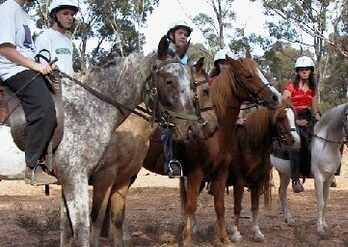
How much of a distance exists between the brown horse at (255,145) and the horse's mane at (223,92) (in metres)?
1.00

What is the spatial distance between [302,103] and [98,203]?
16.9 ft

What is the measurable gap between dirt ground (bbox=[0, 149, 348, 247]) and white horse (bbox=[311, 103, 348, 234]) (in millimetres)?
646

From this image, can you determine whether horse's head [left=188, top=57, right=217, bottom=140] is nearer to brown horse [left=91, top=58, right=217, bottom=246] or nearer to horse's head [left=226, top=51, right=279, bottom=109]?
brown horse [left=91, top=58, right=217, bottom=246]

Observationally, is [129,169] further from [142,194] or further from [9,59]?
[142,194]

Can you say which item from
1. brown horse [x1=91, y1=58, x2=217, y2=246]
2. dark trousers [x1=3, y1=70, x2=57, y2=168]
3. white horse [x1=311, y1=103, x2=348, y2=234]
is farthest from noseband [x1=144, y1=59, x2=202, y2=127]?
white horse [x1=311, y1=103, x2=348, y2=234]

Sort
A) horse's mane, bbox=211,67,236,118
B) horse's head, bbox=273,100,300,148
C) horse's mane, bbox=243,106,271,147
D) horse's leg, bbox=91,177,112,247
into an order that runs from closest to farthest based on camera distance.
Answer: horse's leg, bbox=91,177,112,247 < horse's mane, bbox=211,67,236,118 < horse's head, bbox=273,100,300,148 < horse's mane, bbox=243,106,271,147

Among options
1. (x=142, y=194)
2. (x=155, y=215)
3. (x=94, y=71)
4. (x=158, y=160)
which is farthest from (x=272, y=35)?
(x=94, y=71)

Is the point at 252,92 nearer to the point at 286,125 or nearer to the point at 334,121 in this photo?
the point at 286,125

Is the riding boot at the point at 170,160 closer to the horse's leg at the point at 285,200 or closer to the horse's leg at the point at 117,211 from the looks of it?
the horse's leg at the point at 117,211

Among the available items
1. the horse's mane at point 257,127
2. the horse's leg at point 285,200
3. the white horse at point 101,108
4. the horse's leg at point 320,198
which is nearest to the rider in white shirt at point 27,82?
the white horse at point 101,108

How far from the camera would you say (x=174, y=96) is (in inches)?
205

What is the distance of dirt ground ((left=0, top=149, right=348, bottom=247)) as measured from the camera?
28.7 ft

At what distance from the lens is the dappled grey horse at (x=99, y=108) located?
505cm

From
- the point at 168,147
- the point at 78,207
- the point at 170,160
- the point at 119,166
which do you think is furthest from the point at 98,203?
the point at 168,147
